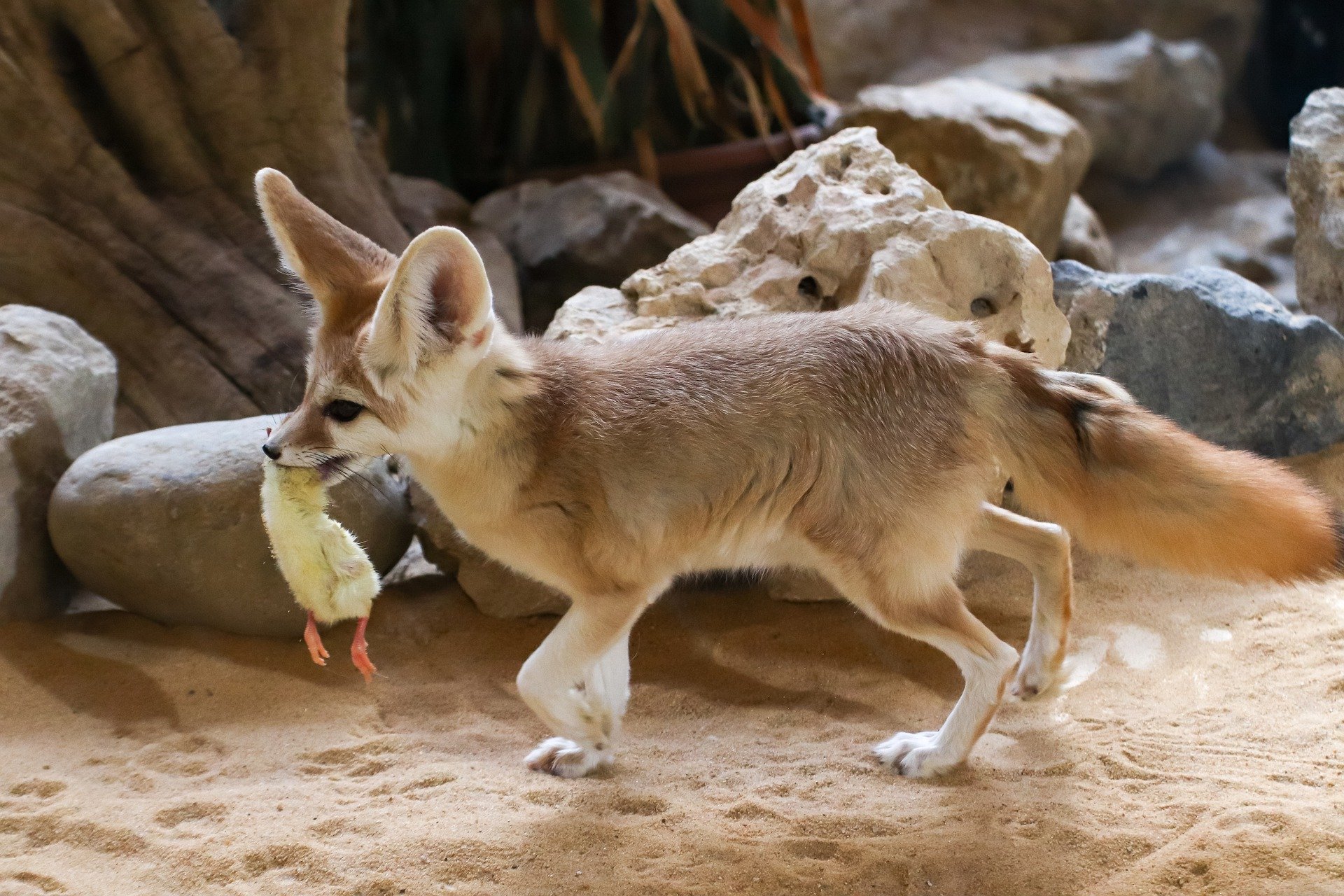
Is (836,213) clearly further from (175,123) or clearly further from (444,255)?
(175,123)

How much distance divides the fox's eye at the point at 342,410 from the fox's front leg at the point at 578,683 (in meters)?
0.77

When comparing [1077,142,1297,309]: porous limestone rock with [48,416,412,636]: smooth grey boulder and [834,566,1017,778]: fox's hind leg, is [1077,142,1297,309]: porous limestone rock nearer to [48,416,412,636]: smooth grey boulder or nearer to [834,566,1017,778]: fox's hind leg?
[834,566,1017,778]: fox's hind leg

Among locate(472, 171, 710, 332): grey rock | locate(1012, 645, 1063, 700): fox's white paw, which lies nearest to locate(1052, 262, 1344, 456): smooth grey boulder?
locate(1012, 645, 1063, 700): fox's white paw

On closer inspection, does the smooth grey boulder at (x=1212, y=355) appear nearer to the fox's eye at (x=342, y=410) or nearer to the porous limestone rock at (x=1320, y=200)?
the porous limestone rock at (x=1320, y=200)

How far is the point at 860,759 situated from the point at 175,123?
4.09 m

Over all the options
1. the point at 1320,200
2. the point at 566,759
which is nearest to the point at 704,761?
the point at 566,759

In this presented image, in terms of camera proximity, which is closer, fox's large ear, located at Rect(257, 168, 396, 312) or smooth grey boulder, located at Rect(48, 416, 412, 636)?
fox's large ear, located at Rect(257, 168, 396, 312)

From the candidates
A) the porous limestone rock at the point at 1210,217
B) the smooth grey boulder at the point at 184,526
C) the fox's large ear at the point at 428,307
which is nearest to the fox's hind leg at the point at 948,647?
the fox's large ear at the point at 428,307

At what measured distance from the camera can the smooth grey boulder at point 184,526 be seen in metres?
3.67

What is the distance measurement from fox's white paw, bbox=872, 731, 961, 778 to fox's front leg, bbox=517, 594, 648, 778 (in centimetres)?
78

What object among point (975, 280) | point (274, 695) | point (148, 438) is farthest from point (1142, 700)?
point (148, 438)

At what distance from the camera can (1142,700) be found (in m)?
3.37

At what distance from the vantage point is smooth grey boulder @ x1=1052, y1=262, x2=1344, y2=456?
4191 mm

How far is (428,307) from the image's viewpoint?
2686 millimetres
